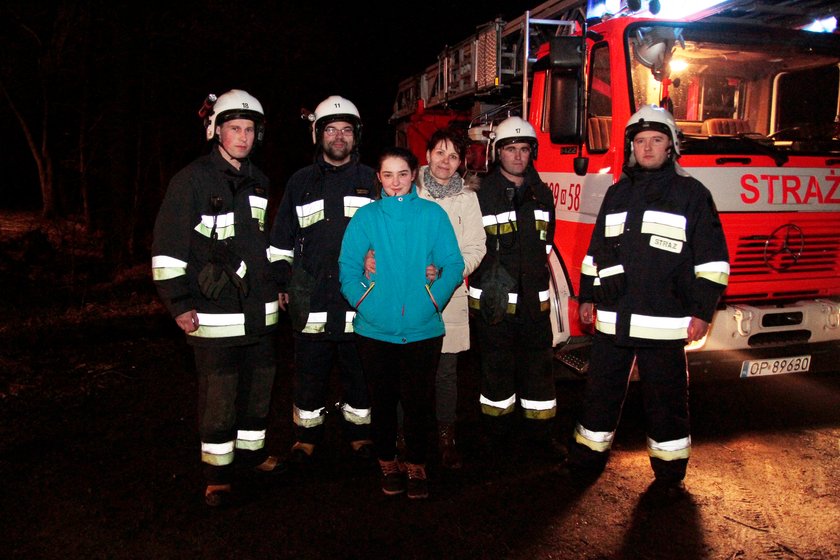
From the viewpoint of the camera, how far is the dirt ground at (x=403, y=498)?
3416 millimetres

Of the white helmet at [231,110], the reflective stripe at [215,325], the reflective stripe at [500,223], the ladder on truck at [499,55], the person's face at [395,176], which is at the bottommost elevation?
the reflective stripe at [215,325]

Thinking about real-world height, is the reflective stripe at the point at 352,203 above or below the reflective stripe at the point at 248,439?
above

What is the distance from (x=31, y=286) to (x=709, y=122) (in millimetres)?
8197

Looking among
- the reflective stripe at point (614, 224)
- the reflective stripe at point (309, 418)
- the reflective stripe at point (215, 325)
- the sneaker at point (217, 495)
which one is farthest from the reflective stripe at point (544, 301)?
the sneaker at point (217, 495)

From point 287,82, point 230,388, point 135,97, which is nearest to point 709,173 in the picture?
point 230,388

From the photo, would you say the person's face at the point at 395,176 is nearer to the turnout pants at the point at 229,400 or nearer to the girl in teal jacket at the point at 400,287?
the girl in teal jacket at the point at 400,287

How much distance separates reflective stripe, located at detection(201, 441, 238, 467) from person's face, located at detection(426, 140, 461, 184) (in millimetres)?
1947

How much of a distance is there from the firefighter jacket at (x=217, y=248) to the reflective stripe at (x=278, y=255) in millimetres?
212

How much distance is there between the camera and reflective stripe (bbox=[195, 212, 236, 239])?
147 inches

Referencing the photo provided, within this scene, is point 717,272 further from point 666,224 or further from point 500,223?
point 500,223

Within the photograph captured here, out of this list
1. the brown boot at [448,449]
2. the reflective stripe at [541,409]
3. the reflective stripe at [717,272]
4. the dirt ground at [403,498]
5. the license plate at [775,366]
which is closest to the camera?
the dirt ground at [403,498]

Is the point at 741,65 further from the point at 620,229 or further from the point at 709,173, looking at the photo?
the point at 620,229

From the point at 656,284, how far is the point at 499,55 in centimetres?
367

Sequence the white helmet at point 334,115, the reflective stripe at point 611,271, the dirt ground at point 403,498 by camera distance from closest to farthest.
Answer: the dirt ground at point 403,498, the reflective stripe at point 611,271, the white helmet at point 334,115
